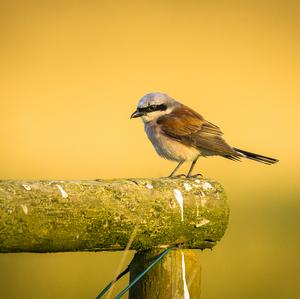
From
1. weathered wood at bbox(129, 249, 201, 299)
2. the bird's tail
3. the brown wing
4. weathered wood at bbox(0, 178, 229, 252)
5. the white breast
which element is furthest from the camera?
the white breast

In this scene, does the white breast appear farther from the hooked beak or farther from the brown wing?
the hooked beak

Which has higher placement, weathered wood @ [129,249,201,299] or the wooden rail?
the wooden rail

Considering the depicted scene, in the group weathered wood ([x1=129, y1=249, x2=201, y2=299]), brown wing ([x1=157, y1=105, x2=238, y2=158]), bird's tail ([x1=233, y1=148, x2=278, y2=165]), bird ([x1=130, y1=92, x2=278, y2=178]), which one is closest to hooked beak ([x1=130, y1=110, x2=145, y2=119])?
bird ([x1=130, y1=92, x2=278, y2=178])

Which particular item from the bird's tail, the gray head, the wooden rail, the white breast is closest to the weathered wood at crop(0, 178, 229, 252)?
the wooden rail

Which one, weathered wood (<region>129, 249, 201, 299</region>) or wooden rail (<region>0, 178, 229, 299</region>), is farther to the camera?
weathered wood (<region>129, 249, 201, 299</region>)

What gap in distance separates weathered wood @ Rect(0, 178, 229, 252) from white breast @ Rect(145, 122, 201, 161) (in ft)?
9.72

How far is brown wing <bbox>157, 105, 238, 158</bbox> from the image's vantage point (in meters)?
5.97

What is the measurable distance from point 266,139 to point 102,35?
477 centimetres

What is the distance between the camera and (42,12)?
13305 millimetres

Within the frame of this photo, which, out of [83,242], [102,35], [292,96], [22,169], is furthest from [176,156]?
[102,35]

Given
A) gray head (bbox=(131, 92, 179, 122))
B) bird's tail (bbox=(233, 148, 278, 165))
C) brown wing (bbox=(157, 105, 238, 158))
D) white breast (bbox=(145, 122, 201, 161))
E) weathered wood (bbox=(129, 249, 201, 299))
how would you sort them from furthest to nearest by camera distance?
gray head (bbox=(131, 92, 179, 122))
white breast (bbox=(145, 122, 201, 161))
brown wing (bbox=(157, 105, 238, 158))
bird's tail (bbox=(233, 148, 278, 165))
weathered wood (bbox=(129, 249, 201, 299))

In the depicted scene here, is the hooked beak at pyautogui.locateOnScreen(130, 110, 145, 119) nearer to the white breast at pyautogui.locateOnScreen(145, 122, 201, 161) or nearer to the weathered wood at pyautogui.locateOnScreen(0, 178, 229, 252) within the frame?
the white breast at pyautogui.locateOnScreen(145, 122, 201, 161)

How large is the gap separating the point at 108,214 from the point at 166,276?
1.21 feet

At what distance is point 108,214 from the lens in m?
2.75
